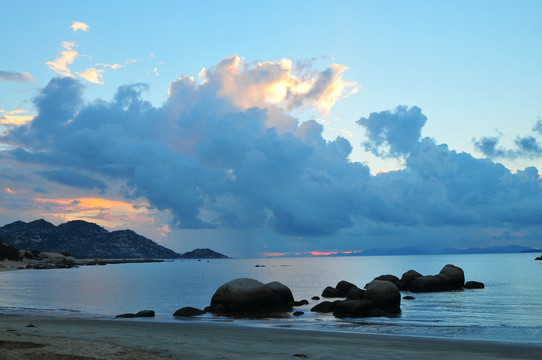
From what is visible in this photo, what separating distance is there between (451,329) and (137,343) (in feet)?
61.5

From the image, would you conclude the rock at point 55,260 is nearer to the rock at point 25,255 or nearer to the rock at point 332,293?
the rock at point 25,255

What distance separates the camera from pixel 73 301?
1832 inches

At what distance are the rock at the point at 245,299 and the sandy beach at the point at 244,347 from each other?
10.8 m

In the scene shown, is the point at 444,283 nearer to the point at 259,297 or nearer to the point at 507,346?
the point at 259,297

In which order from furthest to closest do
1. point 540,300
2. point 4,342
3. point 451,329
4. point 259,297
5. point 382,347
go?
point 540,300 < point 259,297 < point 451,329 < point 382,347 < point 4,342

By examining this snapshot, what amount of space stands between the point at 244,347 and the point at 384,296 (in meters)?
21.0

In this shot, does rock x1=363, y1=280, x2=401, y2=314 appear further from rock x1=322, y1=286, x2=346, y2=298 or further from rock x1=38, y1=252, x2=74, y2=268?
rock x1=38, y1=252, x2=74, y2=268

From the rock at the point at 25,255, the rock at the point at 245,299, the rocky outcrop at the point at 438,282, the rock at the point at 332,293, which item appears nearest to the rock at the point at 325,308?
the rock at the point at 245,299

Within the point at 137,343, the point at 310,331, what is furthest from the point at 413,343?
the point at 137,343

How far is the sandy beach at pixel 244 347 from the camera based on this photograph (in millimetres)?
13639

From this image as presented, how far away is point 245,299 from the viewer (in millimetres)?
34438

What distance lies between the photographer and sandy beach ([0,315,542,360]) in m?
13.6

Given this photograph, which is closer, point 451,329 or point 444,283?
point 451,329

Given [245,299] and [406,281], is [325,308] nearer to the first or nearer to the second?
[245,299]
